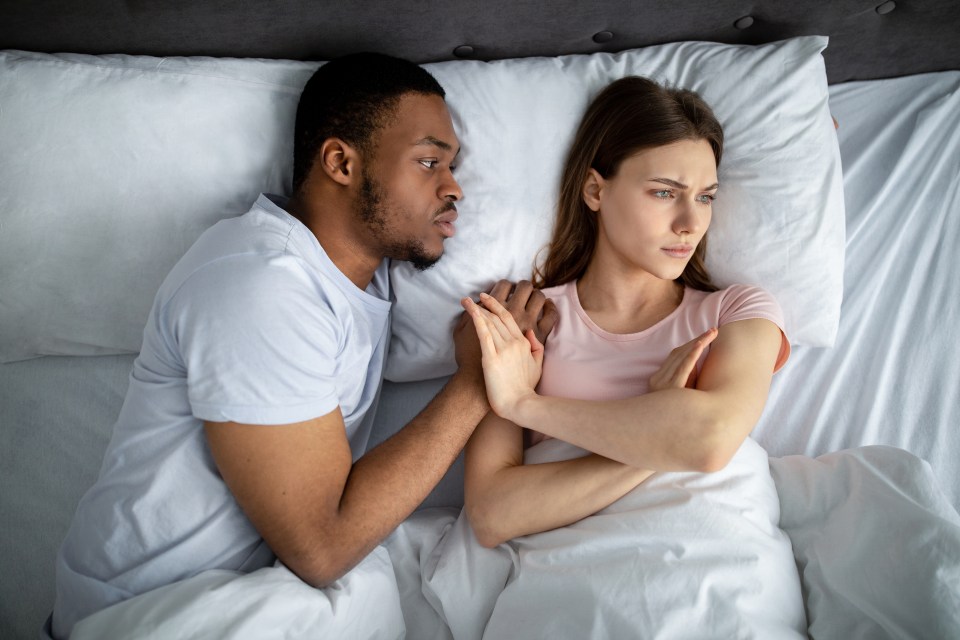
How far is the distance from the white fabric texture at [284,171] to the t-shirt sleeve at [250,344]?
48 cm

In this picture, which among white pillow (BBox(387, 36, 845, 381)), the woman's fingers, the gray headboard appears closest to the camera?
the woman's fingers

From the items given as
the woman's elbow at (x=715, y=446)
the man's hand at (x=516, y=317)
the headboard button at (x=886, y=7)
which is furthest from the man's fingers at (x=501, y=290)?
the headboard button at (x=886, y=7)

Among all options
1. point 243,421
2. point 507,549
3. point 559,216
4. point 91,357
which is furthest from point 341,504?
point 91,357

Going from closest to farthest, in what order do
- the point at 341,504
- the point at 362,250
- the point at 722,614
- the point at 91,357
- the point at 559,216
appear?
the point at 722,614, the point at 341,504, the point at 362,250, the point at 559,216, the point at 91,357

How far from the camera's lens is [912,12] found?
1865 mm

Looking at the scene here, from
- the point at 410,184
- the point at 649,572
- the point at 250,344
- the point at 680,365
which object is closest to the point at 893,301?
the point at 680,365

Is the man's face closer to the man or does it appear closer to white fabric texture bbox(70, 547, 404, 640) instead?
the man

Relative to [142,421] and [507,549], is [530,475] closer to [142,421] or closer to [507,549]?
[507,549]

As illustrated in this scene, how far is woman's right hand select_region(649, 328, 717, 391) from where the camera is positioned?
1.32 metres

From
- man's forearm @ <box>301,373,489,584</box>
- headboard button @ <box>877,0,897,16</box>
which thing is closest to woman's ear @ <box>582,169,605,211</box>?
man's forearm @ <box>301,373,489,584</box>

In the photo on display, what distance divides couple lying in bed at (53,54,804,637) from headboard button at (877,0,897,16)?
68 centimetres

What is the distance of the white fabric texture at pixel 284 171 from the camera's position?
5.54 feet

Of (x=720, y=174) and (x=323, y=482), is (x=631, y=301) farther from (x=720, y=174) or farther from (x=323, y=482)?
(x=323, y=482)

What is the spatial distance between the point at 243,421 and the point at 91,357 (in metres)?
0.96
